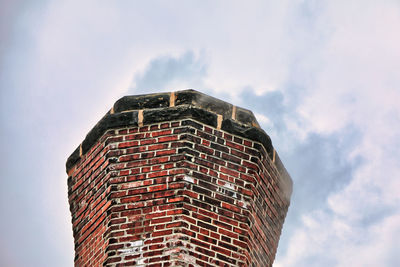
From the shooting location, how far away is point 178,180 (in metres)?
7.40

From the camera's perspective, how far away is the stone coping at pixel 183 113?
778cm

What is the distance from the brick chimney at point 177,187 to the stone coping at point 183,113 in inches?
0.4

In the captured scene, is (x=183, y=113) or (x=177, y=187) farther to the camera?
(x=183, y=113)

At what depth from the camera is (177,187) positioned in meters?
7.37

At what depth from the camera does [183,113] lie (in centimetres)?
773

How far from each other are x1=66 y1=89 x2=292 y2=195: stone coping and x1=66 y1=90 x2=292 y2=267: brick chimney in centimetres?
1

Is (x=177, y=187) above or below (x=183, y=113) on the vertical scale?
below

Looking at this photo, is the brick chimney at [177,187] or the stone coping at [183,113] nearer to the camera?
the brick chimney at [177,187]

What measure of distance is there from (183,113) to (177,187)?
2.65 ft

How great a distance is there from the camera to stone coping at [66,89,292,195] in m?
7.78

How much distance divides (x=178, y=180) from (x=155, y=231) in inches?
21.3

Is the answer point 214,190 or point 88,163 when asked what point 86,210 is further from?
point 214,190

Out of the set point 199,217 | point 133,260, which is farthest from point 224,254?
point 133,260

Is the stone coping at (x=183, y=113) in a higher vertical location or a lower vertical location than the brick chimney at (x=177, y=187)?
higher
